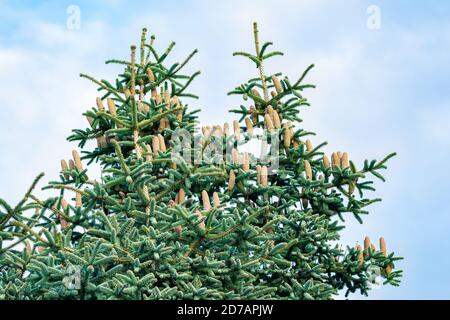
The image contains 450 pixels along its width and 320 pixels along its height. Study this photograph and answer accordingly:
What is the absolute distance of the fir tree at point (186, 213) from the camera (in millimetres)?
7352

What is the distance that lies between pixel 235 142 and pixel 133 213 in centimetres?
165

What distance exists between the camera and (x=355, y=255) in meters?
8.74

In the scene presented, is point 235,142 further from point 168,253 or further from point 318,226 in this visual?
point 168,253

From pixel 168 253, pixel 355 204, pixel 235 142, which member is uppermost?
pixel 235 142

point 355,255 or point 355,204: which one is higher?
point 355,204

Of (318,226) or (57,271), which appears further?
(318,226)

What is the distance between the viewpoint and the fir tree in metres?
7.35

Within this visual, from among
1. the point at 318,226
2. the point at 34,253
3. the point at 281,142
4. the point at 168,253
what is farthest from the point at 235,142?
the point at 34,253

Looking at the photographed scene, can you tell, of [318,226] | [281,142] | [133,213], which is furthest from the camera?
[281,142]

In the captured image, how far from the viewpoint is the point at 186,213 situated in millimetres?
7414

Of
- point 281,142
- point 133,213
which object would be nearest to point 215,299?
point 133,213

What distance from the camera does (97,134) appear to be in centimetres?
934
